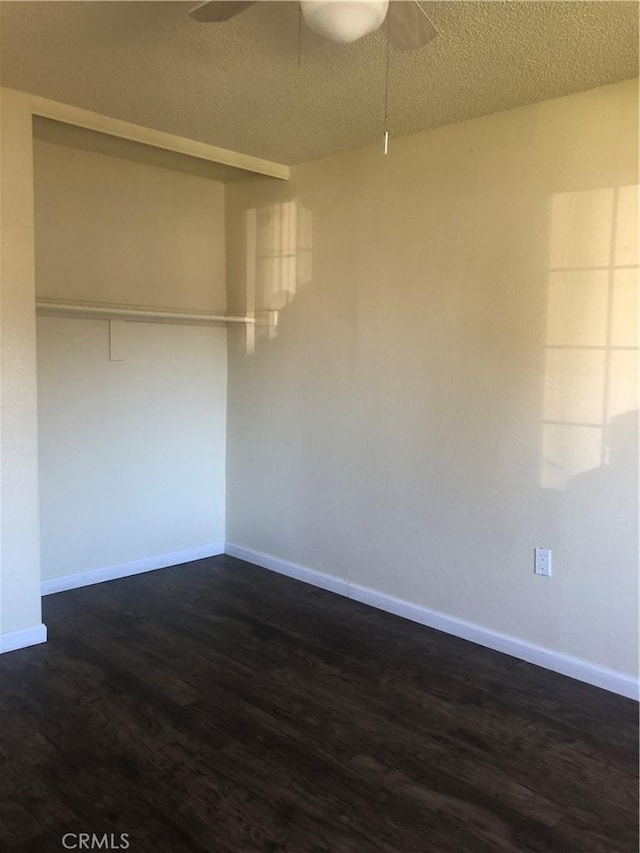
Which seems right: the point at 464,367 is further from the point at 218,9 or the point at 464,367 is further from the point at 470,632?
the point at 218,9

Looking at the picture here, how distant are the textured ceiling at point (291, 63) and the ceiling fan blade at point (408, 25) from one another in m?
0.27

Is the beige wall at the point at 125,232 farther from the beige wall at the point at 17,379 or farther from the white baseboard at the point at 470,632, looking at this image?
the white baseboard at the point at 470,632

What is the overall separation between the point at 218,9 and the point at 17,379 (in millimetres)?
1788

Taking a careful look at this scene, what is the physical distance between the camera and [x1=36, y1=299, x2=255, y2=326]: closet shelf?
3.51m

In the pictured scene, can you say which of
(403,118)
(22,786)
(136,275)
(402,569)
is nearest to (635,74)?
(403,118)

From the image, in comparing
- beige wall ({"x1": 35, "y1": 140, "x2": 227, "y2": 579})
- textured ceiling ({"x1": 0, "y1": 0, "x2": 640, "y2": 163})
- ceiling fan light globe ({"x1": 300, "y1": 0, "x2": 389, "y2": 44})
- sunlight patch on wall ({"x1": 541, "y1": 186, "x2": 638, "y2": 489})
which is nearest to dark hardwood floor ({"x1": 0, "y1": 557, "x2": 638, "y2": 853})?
beige wall ({"x1": 35, "y1": 140, "x2": 227, "y2": 579})

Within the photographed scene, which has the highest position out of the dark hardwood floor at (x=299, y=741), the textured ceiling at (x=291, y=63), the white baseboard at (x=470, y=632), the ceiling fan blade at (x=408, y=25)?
the textured ceiling at (x=291, y=63)

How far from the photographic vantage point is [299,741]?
93.2 inches

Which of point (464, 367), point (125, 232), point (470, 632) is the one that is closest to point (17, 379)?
point (125, 232)

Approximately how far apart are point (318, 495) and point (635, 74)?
8.30ft

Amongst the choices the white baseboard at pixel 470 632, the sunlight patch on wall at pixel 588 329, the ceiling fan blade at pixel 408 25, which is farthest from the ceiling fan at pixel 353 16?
the white baseboard at pixel 470 632

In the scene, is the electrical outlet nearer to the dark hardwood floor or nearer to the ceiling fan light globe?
the dark hardwood floor

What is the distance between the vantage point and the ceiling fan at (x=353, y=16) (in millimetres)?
1632

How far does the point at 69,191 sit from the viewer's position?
362 cm
